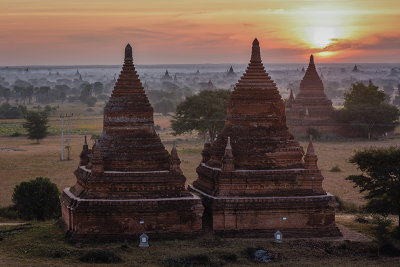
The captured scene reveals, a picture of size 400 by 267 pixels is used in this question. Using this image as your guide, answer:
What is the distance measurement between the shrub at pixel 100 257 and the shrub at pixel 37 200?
924cm

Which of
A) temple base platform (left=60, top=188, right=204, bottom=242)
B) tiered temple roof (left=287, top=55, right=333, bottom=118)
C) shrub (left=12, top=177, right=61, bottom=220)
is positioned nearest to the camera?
temple base platform (left=60, top=188, right=204, bottom=242)

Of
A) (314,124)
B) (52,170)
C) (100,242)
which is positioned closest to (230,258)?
(100,242)

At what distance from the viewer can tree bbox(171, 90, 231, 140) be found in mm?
57312

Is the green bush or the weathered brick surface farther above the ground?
the weathered brick surface

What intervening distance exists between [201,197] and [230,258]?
4.01 m

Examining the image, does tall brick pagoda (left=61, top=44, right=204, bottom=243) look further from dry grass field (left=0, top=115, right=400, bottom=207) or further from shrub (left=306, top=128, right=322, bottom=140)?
shrub (left=306, top=128, right=322, bottom=140)

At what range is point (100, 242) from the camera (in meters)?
22.3

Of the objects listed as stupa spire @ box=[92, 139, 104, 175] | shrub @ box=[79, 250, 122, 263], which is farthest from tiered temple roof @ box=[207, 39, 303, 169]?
shrub @ box=[79, 250, 122, 263]

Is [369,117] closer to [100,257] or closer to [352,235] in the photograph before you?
[352,235]

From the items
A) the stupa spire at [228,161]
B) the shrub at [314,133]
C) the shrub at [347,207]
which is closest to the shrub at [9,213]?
the stupa spire at [228,161]

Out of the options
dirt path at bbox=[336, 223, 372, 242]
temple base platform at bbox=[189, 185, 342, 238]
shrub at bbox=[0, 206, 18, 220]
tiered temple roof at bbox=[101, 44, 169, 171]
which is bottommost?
shrub at bbox=[0, 206, 18, 220]

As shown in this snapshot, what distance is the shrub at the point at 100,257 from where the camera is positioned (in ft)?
65.6

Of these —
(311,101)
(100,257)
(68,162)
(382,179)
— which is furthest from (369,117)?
(100,257)

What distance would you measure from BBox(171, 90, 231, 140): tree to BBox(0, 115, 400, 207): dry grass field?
5.93ft
